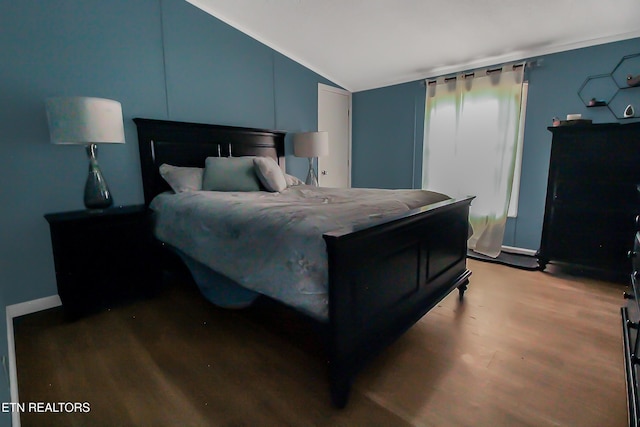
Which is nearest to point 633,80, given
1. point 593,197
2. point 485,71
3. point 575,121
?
point 575,121

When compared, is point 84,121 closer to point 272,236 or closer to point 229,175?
point 229,175

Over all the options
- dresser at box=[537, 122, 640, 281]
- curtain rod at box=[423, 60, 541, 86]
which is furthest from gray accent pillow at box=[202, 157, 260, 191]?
dresser at box=[537, 122, 640, 281]

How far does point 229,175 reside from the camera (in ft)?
9.20

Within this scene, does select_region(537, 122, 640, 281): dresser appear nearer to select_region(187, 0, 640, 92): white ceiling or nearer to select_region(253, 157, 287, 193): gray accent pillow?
select_region(187, 0, 640, 92): white ceiling

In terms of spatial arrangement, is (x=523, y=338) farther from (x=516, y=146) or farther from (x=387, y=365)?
(x=516, y=146)

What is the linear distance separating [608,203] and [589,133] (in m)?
0.62

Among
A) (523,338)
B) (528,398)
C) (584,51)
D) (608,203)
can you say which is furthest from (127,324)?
(584,51)

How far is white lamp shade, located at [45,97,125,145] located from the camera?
1973 mm

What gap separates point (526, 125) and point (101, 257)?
13.8 ft

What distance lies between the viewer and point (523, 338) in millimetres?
1889

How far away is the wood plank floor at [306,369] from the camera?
52.2 inches

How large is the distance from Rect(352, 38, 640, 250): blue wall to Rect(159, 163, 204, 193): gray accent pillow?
9.05ft

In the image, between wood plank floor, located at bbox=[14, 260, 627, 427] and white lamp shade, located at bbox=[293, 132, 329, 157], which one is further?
white lamp shade, located at bbox=[293, 132, 329, 157]

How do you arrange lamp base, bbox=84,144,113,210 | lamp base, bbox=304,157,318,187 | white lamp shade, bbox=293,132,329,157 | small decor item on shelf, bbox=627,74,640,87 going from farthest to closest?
lamp base, bbox=304,157,318,187 < white lamp shade, bbox=293,132,329,157 < small decor item on shelf, bbox=627,74,640,87 < lamp base, bbox=84,144,113,210
